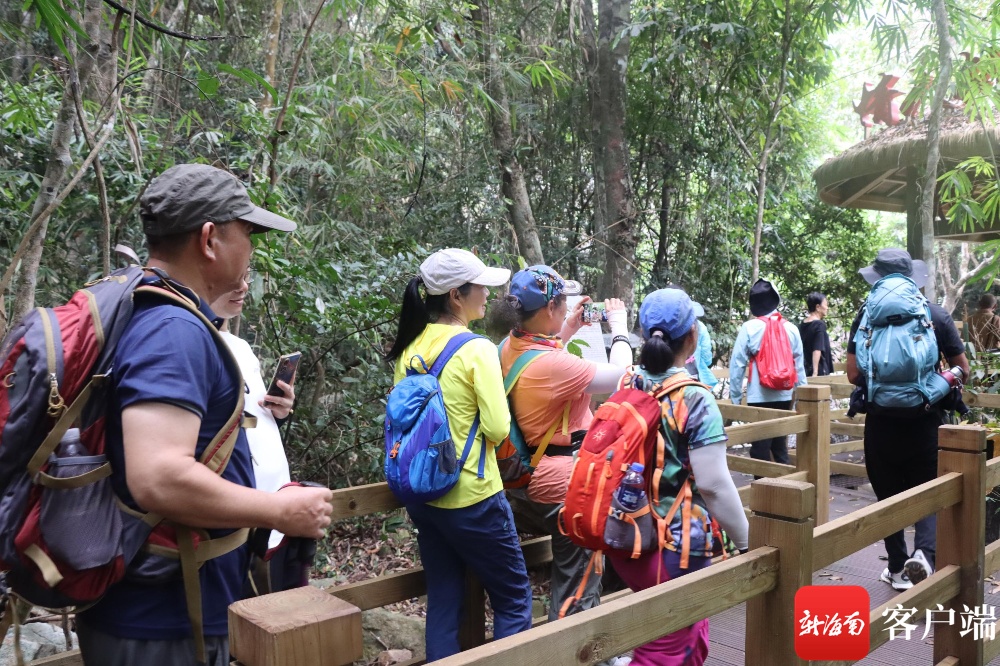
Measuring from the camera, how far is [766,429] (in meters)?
4.16

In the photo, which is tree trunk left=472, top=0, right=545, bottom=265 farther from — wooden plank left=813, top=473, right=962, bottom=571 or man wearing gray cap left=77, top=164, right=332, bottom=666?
man wearing gray cap left=77, top=164, right=332, bottom=666

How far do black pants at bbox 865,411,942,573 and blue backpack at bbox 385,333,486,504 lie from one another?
2.58 metres

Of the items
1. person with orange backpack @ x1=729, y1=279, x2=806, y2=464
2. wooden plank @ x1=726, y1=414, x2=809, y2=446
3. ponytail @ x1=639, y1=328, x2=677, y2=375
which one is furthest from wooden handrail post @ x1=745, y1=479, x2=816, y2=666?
person with orange backpack @ x1=729, y1=279, x2=806, y2=464

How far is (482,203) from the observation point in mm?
8094

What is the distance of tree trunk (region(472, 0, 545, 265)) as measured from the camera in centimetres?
661

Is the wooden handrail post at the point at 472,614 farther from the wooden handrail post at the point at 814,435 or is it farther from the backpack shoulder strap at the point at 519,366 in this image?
the wooden handrail post at the point at 814,435

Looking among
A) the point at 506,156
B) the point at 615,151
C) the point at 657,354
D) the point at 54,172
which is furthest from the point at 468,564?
the point at 615,151

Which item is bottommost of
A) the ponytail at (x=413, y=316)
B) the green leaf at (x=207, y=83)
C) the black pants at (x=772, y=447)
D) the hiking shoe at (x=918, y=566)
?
the hiking shoe at (x=918, y=566)

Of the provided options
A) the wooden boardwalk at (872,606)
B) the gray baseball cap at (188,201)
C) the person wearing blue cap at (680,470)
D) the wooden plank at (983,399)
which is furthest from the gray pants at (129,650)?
the wooden plank at (983,399)

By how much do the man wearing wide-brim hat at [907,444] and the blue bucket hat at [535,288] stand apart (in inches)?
81.3

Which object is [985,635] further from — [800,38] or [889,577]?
[800,38]

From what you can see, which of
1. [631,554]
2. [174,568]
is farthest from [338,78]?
[174,568]

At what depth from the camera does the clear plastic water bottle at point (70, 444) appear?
1.37m

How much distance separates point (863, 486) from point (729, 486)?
5377 mm
